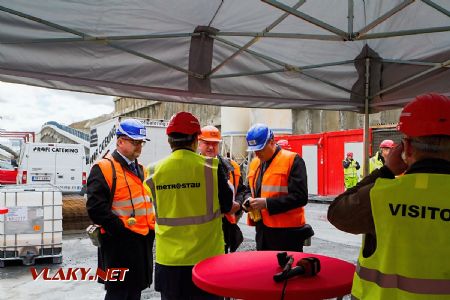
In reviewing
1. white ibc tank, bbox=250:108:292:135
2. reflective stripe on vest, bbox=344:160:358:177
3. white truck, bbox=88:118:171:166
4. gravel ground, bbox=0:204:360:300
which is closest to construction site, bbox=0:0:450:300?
gravel ground, bbox=0:204:360:300

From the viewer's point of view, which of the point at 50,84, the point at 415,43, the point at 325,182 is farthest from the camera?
the point at 325,182

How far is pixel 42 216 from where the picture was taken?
7492 mm

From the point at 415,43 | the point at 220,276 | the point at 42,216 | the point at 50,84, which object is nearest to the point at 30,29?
the point at 50,84

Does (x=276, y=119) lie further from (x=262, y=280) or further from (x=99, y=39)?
(x=262, y=280)

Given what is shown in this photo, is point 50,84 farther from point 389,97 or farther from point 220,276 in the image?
point 389,97

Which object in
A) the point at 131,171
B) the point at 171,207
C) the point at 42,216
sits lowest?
the point at 42,216

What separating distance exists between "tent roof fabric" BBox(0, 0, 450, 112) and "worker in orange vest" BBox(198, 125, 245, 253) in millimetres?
425

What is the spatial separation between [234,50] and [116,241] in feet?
6.64

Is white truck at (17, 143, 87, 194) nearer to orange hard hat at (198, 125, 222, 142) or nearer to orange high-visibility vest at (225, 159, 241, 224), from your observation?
orange hard hat at (198, 125, 222, 142)

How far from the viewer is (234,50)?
410 centimetres

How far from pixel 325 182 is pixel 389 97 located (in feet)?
47.0

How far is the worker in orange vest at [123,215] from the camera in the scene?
11.7ft

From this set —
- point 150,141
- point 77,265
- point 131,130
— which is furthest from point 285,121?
point 131,130

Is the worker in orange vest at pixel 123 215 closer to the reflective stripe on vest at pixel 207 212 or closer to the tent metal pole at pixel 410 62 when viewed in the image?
the reflective stripe on vest at pixel 207 212
